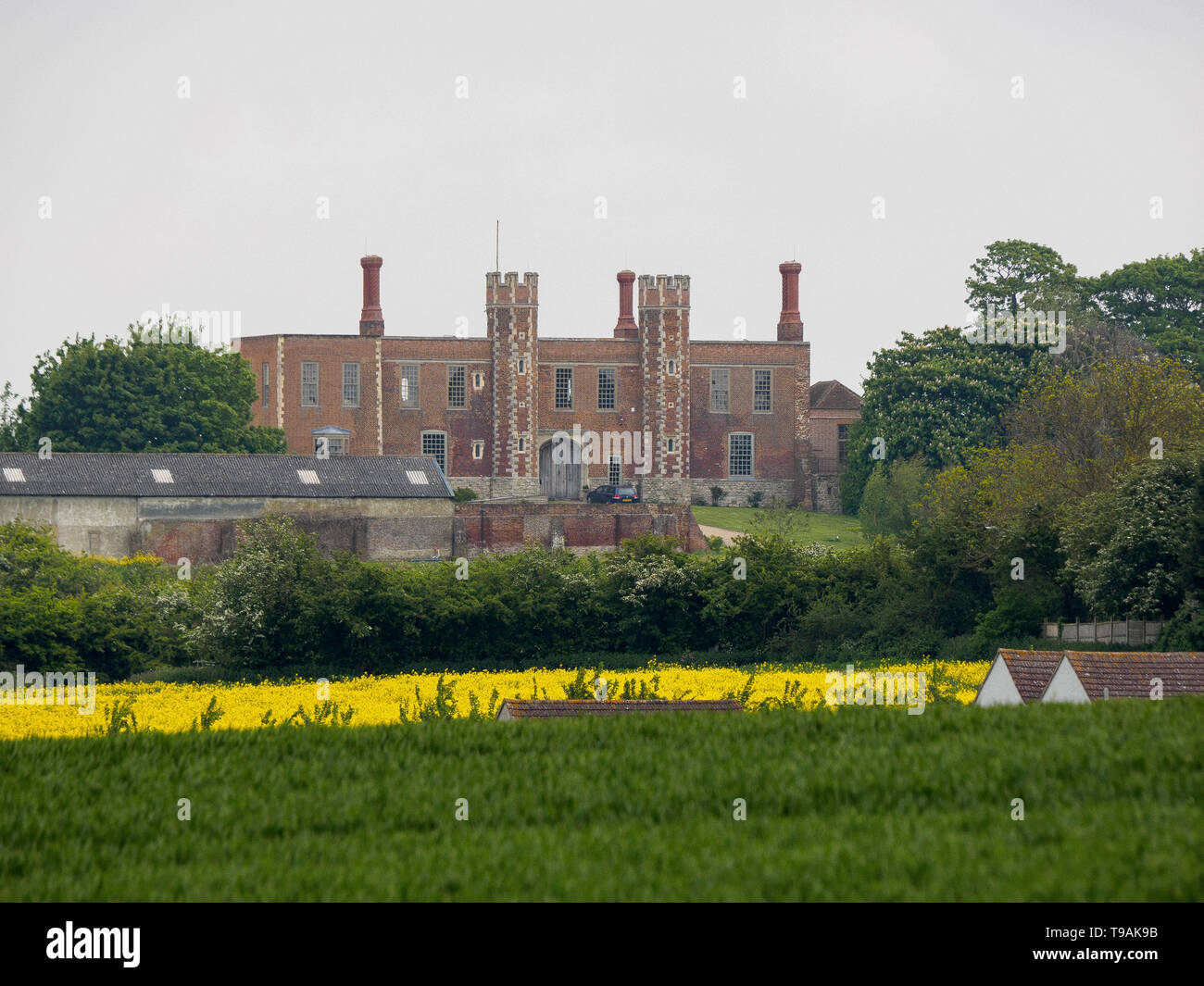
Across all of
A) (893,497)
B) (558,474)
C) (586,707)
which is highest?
(558,474)

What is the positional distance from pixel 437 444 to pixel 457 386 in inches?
118

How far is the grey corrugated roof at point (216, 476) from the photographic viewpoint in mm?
56125

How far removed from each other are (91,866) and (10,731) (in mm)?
16623

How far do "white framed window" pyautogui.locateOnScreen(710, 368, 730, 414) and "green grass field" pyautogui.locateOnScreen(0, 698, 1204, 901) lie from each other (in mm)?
62173

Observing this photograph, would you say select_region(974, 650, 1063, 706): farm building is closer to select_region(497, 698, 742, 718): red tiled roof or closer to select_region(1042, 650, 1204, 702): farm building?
select_region(1042, 650, 1204, 702): farm building

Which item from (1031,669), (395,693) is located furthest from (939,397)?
(1031,669)

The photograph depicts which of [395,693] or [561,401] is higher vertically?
[561,401]

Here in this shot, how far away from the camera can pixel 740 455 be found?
80562mm

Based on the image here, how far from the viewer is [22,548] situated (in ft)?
145

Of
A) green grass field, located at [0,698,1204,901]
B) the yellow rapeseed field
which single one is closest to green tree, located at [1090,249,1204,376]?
the yellow rapeseed field

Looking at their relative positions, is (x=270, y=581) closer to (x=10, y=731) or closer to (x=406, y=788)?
(x=10, y=731)

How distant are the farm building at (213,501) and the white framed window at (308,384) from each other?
16381 mm

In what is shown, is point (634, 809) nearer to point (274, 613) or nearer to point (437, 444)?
point (274, 613)
